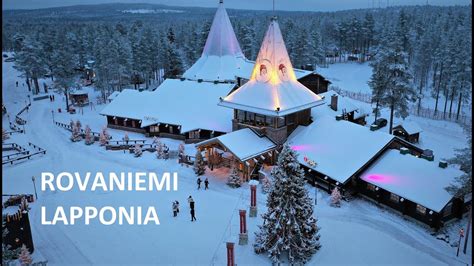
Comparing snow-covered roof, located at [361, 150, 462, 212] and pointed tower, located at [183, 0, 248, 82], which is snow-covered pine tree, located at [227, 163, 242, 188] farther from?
pointed tower, located at [183, 0, 248, 82]

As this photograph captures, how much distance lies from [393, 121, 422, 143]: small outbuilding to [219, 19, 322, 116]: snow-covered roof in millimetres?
9261

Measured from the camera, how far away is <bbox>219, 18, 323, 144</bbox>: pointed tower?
101 feet

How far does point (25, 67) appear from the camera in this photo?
6181cm

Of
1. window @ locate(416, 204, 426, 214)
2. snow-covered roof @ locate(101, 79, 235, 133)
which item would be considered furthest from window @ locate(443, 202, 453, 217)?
snow-covered roof @ locate(101, 79, 235, 133)

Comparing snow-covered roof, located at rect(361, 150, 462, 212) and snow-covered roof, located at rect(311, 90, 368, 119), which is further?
snow-covered roof, located at rect(311, 90, 368, 119)

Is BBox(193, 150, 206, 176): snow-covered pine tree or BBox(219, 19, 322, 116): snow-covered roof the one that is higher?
BBox(219, 19, 322, 116): snow-covered roof

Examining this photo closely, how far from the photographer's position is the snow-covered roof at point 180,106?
120 ft

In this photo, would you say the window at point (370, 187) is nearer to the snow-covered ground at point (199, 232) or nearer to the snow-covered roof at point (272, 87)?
the snow-covered ground at point (199, 232)

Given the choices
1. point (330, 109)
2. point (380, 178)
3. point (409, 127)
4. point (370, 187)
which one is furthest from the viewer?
point (409, 127)

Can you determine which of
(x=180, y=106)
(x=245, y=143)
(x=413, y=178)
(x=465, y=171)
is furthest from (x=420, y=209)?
(x=180, y=106)

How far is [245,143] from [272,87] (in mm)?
5301

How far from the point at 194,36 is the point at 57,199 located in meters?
54.8

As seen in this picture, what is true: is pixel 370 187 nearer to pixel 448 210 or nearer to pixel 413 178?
pixel 413 178

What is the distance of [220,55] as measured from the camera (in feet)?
167
